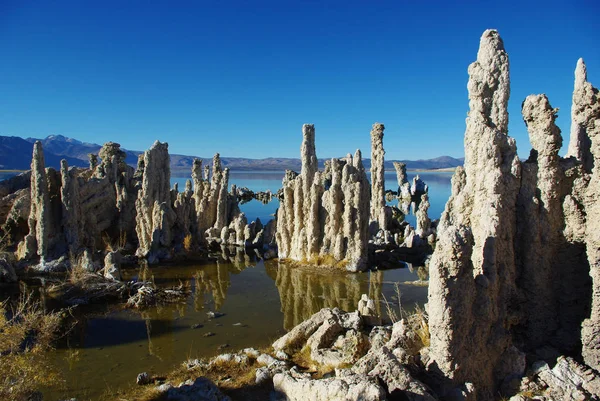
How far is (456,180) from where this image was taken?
27.2 m

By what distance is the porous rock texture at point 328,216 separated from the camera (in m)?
21.7

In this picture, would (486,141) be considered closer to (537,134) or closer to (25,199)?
(537,134)

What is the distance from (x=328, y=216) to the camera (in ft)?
74.7

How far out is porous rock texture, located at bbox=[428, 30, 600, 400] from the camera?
7.07 m

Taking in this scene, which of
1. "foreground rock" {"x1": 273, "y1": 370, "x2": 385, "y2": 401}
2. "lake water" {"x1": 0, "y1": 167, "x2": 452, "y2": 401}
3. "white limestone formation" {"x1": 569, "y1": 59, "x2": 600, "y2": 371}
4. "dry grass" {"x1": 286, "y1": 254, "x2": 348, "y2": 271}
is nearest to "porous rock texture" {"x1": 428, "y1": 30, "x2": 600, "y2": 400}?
"white limestone formation" {"x1": 569, "y1": 59, "x2": 600, "y2": 371}

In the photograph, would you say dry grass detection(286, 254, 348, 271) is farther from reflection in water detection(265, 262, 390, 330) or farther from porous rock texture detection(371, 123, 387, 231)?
porous rock texture detection(371, 123, 387, 231)

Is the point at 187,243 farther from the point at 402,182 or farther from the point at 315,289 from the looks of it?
the point at 402,182

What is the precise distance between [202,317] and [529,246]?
1108cm

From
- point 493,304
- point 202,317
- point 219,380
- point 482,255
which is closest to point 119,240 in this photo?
point 202,317

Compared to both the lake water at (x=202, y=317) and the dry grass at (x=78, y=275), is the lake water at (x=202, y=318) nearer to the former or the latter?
the lake water at (x=202, y=317)

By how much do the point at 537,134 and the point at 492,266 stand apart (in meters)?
2.92

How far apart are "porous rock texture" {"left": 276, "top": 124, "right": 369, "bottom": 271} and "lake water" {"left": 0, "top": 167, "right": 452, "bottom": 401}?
1324 millimetres

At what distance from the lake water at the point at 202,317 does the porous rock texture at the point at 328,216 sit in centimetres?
132

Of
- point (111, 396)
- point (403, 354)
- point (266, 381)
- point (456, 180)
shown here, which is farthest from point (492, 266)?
point (456, 180)
